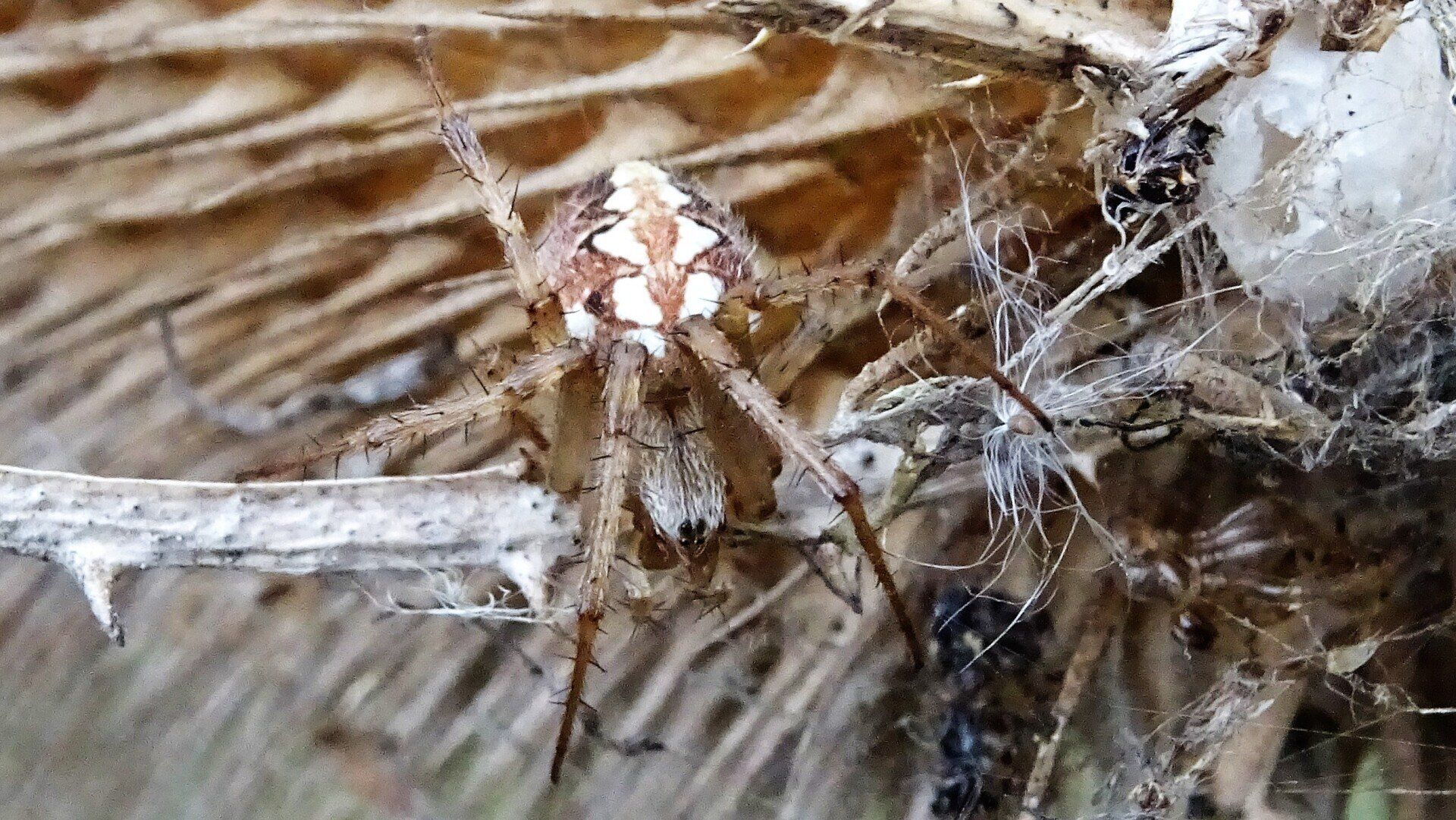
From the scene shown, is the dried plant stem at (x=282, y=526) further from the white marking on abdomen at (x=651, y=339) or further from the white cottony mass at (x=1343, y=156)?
the white cottony mass at (x=1343, y=156)

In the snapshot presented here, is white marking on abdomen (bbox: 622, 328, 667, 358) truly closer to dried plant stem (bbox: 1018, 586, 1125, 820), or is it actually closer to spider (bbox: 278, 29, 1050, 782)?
spider (bbox: 278, 29, 1050, 782)

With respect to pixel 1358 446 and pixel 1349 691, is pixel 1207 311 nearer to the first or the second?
pixel 1358 446

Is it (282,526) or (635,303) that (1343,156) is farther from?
(282,526)

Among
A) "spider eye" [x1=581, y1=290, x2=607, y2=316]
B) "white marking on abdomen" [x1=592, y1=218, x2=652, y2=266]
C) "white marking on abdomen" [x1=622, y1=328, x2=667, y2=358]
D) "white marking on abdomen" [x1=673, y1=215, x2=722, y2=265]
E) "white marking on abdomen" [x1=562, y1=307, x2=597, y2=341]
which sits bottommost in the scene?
"white marking on abdomen" [x1=622, y1=328, x2=667, y2=358]

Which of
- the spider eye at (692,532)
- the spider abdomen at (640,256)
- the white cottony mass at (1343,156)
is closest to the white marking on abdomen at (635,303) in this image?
the spider abdomen at (640,256)

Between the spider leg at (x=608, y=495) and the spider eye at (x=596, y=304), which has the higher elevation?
the spider eye at (x=596, y=304)

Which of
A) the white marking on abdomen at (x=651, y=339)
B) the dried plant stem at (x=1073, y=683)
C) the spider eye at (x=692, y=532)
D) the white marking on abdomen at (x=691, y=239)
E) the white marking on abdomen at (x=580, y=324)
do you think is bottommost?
the dried plant stem at (x=1073, y=683)

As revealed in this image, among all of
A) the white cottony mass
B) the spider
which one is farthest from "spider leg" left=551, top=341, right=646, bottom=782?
the white cottony mass
